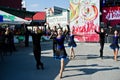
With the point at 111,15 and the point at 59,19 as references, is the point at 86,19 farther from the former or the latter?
the point at 59,19

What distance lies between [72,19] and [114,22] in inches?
285

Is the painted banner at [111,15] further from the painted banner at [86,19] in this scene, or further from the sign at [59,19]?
the sign at [59,19]

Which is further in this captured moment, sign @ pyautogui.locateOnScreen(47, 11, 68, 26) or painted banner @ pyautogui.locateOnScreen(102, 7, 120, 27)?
sign @ pyautogui.locateOnScreen(47, 11, 68, 26)

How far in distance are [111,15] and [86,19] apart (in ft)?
22.4

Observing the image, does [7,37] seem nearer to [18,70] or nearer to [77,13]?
[18,70]

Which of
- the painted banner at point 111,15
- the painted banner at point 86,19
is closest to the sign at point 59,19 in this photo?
the painted banner at point 111,15

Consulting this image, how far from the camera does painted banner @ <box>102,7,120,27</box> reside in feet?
143

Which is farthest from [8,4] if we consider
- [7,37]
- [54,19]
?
[7,37]

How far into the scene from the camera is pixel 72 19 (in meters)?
39.8

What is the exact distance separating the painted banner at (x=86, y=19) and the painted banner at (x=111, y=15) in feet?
19.6

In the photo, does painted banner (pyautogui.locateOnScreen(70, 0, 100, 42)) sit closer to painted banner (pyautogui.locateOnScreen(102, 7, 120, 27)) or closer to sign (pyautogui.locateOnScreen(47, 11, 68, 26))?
painted banner (pyautogui.locateOnScreen(102, 7, 120, 27))

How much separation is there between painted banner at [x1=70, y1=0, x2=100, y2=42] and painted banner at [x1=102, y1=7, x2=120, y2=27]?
598 cm

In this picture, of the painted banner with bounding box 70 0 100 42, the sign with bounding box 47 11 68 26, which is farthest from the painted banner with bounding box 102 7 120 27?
the sign with bounding box 47 11 68 26

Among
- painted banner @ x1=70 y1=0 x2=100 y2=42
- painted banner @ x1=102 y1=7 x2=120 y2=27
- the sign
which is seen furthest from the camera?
the sign
